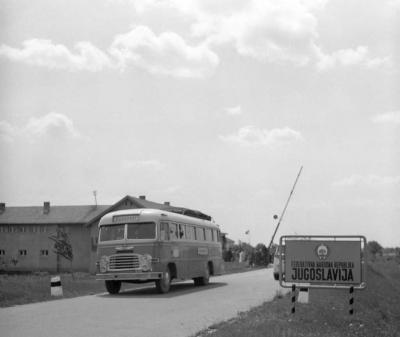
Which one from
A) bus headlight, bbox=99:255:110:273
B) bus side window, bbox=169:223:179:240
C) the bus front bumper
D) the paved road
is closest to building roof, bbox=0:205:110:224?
bus side window, bbox=169:223:179:240

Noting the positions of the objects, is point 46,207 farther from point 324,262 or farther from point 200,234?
point 324,262

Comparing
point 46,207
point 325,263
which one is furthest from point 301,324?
point 46,207

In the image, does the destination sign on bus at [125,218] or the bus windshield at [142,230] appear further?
the destination sign on bus at [125,218]

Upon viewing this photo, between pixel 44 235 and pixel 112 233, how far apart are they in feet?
193

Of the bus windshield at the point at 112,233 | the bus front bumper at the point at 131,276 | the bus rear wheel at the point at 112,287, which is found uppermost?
the bus windshield at the point at 112,233

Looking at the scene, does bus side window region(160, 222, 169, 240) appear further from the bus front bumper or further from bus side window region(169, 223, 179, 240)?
the bus front bumper

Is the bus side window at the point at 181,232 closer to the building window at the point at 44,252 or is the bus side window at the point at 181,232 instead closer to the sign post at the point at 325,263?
the sign post at the point at 325,263

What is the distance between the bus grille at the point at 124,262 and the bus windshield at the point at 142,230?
0.65 metres

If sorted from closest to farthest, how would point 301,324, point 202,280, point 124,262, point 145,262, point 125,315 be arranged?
1. point 301,324
2. point 125,315
3. point 145,262
4. point 124,262
5. point 202,280

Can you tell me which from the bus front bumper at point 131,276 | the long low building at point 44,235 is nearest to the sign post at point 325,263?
the bus front bumper at point 131,276

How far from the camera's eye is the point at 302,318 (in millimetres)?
12492

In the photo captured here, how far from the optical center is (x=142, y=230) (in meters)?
20.8

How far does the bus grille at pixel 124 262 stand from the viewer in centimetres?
2025

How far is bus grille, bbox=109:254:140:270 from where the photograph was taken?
20250 millimetres
